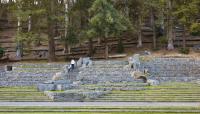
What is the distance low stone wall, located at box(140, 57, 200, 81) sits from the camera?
34.8m

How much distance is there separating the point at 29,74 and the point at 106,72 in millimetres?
5831

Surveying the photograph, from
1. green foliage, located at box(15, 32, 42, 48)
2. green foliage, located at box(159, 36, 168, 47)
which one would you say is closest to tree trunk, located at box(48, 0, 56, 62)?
green foliage, located at box(15, 32, 42, 48)

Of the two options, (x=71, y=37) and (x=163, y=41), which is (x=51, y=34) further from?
(x=163, y=41)

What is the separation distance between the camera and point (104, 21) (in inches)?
1626

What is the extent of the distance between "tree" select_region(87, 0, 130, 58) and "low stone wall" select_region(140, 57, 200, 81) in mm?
4540

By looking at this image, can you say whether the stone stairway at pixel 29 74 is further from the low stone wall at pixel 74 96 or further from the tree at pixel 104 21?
the low stone wall at pixel 74 96

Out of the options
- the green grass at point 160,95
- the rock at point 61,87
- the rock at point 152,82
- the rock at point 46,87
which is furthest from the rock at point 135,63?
the rock at point 46,87

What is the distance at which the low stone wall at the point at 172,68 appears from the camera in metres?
34.8

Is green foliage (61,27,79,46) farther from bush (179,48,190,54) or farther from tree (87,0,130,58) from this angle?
bush (179,48,190,54)

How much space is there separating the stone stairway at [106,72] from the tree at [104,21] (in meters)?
4.63

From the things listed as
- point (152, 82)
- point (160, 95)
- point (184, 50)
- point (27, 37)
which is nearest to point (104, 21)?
point (27, 37)

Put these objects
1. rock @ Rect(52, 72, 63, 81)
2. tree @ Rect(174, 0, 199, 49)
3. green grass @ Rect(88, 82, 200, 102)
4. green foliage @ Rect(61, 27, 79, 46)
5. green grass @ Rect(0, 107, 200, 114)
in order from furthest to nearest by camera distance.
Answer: green foliage @ Rect(61, 27, 79, 46), tree @ Rect(174, 0, 199, 49), rock @ Rect(52, 72, 63, 81), green grass @ Rect(88, 82, 200, 102), green grass @ Rect(0, 107, 200, 114)

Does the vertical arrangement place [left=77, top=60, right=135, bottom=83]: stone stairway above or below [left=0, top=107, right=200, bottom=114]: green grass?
above

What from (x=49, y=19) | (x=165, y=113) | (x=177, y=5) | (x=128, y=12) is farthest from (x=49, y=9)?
(x=165, y=113)
